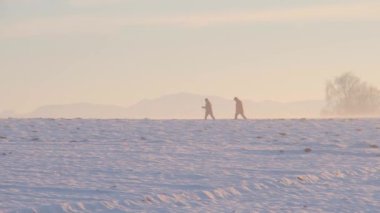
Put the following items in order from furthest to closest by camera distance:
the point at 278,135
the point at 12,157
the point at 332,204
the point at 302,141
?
the point at 278,135 → the point at 302,141 → the point at 12,157 → the point at 332,204

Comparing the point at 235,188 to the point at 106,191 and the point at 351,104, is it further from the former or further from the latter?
the point at 351,104

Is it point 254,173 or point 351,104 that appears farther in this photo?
point 351,104

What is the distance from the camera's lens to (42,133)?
32.7 metres

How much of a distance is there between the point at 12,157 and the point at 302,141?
11.4 m

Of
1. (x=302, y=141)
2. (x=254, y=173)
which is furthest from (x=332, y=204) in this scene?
(x=302, y=141)

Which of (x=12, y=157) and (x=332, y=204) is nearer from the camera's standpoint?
(x=332, y=204)

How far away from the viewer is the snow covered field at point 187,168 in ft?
54.9

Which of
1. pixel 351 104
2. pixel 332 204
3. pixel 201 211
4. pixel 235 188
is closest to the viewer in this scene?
pixel 201 211

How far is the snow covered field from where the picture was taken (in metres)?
16.7

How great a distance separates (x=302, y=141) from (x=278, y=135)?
240 centimetres

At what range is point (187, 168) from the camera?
22.0 metres

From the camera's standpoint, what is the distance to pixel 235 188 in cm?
1856

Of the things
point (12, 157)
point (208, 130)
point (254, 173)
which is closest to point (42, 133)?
point (208, 130)

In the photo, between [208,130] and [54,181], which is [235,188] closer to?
[54,181]
